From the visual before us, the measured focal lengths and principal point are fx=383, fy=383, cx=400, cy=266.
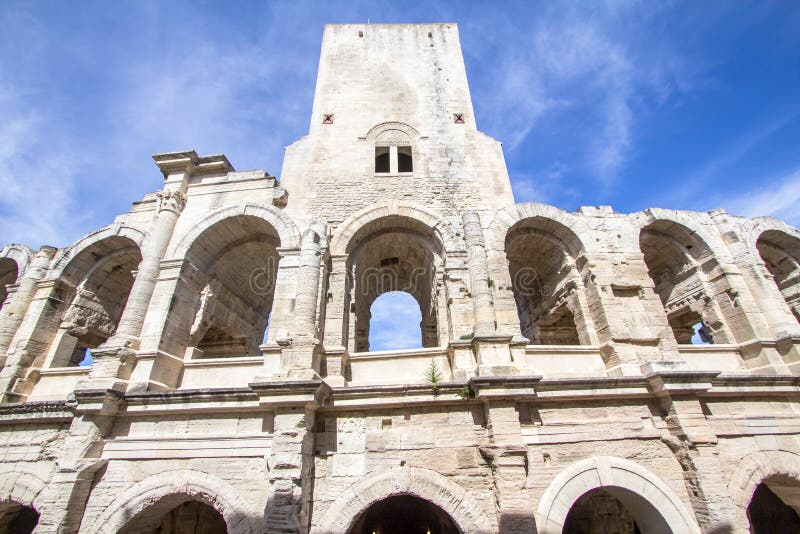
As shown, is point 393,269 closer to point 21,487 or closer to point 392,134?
point 392,134

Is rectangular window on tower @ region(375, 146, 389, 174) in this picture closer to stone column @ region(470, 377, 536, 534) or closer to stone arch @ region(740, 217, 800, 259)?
stone column @ region(470, 377, 536, 534)

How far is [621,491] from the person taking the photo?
6.68 meters

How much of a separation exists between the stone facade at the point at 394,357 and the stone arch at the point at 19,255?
0.30 feet

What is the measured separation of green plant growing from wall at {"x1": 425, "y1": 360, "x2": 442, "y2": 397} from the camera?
6914 mm

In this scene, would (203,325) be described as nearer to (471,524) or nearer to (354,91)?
(471,524)

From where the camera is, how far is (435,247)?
31.1 ft

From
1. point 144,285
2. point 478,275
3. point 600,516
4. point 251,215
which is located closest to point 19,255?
point 144,285

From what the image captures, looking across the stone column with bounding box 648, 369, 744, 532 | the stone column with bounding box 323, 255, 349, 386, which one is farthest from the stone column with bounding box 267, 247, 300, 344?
the stone column with bounding box 648, 369, 744, 532

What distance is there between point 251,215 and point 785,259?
14906mm

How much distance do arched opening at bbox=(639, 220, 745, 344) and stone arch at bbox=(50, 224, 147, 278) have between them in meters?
13.3

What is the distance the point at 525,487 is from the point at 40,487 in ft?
29.1

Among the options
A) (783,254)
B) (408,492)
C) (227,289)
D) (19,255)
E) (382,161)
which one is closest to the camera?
(408,492)

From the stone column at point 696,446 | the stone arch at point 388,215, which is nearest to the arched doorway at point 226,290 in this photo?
the stone arch at point 388,215

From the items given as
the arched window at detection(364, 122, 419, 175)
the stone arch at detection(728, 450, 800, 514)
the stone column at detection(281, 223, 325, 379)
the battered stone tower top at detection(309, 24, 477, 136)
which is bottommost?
the stone arch at detection(728, 450, 800, 514)
